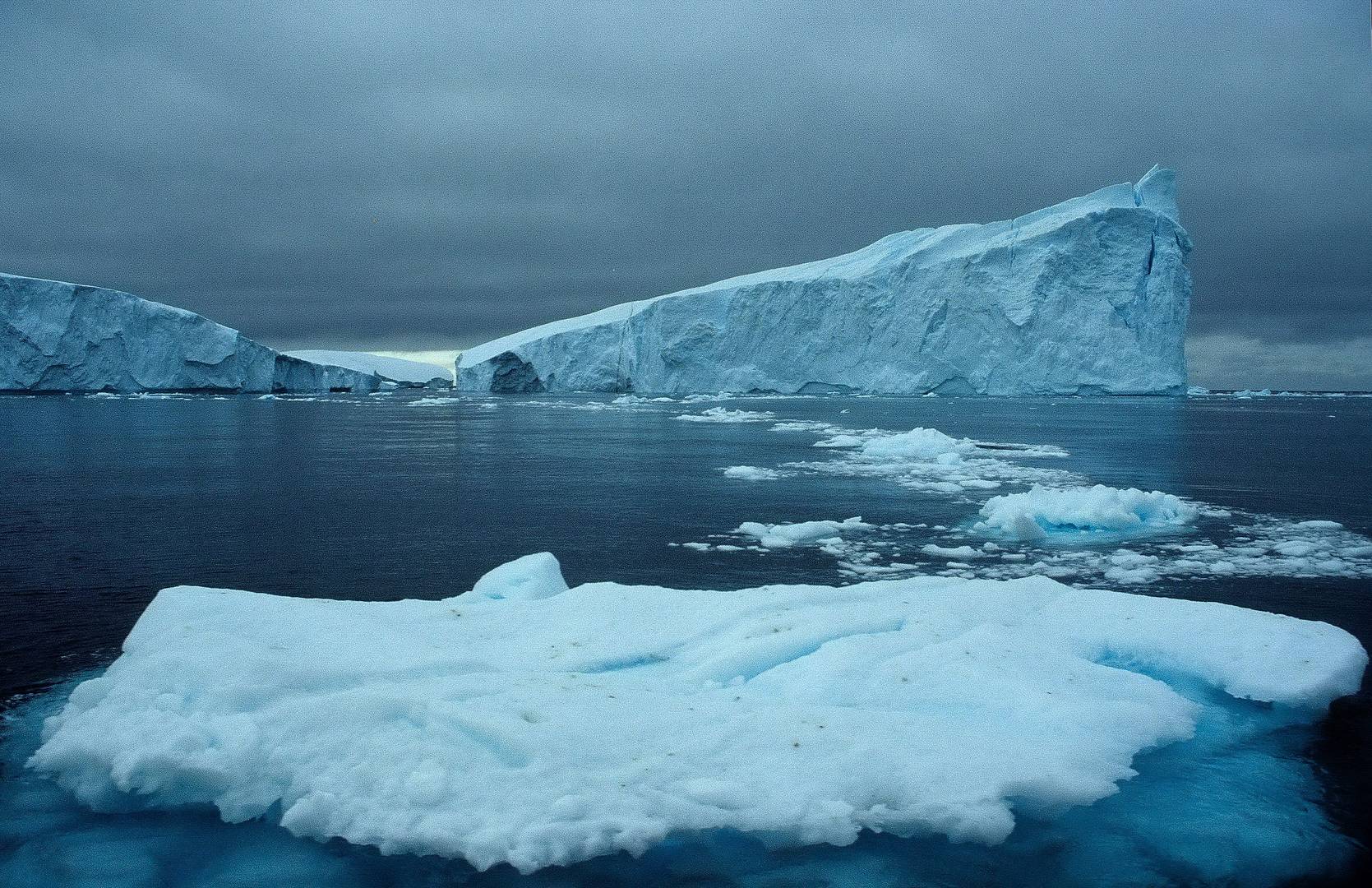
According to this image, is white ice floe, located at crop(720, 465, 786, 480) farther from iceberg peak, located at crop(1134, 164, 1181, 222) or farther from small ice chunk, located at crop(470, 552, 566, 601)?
iceberg peak, located at crop(1134, 164, 1181, 222)

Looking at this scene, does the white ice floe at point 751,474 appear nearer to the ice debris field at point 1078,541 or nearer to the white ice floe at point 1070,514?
the ice debris field at point 1078,541

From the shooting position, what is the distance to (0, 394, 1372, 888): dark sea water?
3.28 m

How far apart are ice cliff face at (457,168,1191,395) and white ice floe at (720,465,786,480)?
32.3 meters

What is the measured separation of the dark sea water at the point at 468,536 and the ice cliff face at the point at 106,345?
790 inches

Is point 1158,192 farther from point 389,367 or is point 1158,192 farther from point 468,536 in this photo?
point 389,367

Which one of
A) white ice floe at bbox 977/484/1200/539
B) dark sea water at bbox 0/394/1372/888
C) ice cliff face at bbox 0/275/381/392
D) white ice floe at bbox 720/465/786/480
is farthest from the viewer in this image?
ice cliff face at bbox 0/275/381/392

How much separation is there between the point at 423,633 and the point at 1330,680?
14.4 ft

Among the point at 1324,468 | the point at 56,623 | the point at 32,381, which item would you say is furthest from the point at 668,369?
the point at 56,623

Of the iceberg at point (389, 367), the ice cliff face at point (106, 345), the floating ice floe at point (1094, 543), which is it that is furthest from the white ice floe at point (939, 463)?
the iceberg at point (389, 367)

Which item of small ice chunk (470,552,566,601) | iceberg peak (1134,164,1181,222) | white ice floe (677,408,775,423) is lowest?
small ice chunk (470,552,566,601)

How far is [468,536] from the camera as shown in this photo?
10227 mm

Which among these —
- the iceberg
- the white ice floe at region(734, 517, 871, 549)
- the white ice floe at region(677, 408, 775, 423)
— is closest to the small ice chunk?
the white ice floe at region(734, 517, 871, 549)

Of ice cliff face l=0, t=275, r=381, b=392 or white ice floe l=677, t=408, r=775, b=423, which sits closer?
white ice floe l=677, t=408, r=775, b=423

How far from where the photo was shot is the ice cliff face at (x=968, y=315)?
43.9m
